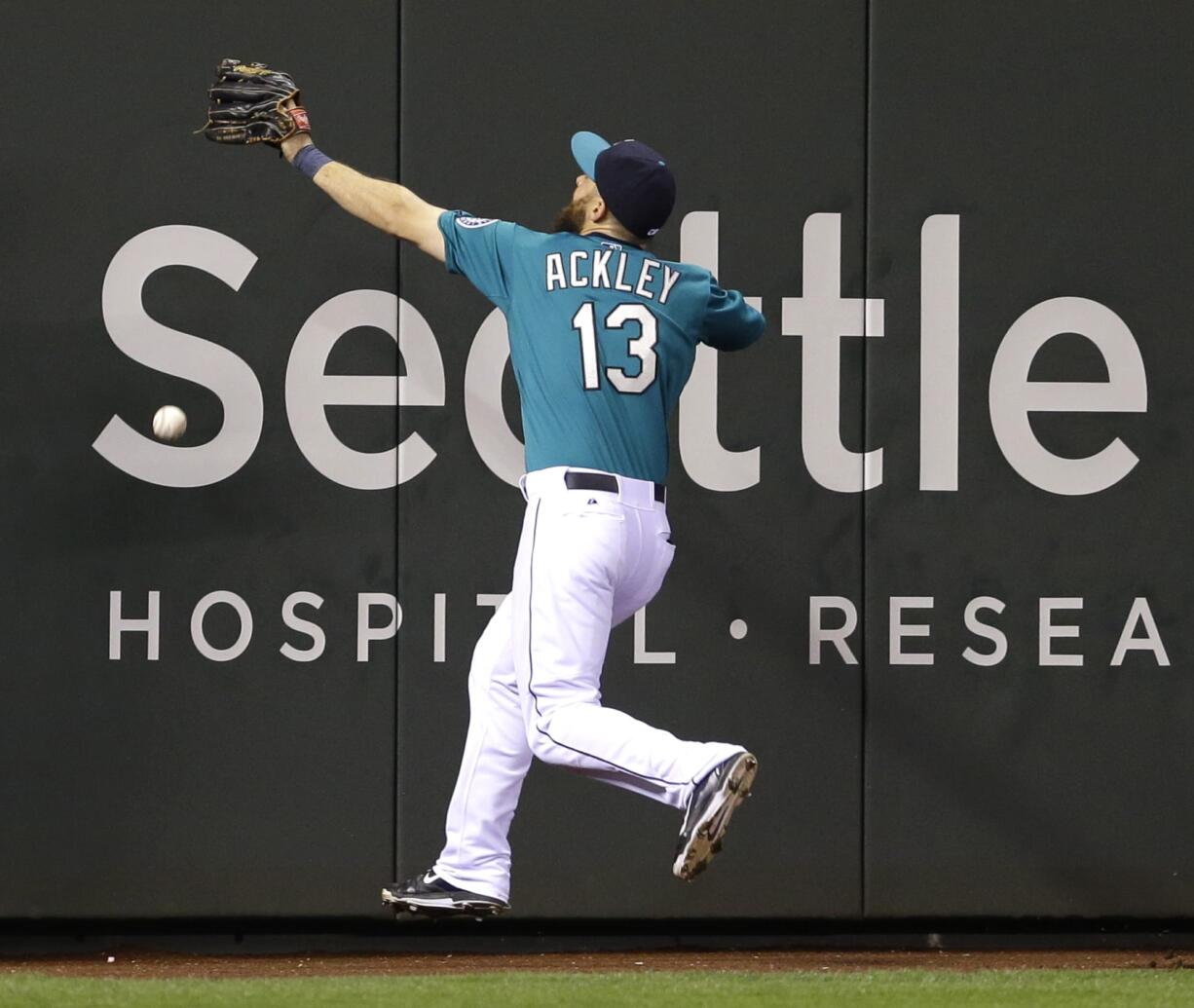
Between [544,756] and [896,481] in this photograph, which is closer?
[544,756]

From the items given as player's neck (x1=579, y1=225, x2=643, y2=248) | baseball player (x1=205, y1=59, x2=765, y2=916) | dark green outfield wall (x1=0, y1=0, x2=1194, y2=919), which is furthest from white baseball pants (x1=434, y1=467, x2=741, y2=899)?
dark green outfield wall (x1=0, y1=0, x2=1194, y2=919)

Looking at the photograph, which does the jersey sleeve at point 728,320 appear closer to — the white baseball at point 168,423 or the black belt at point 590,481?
the black belt at point 590,481

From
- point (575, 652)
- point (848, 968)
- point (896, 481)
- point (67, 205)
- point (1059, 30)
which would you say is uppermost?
point (1059, 30)

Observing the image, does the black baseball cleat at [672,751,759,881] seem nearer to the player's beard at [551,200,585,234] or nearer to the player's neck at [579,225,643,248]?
the player's neck at [579,225,643,248]

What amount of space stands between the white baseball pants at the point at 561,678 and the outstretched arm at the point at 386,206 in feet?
2.13

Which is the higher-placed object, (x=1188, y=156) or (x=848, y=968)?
(x=1188, y=156)

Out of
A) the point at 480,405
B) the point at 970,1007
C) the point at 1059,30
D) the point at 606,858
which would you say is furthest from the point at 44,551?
the point at 1059,30

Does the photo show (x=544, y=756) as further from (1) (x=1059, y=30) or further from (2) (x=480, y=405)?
(1) (x=1059, y=30)

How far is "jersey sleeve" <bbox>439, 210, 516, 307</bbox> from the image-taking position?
4.41 metres

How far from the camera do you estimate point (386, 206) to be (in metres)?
4.45

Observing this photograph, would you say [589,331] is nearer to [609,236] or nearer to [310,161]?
[609,236]

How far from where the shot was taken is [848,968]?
18.4 ft

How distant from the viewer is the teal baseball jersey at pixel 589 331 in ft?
14.1

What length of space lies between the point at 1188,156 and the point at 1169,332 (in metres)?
0.56
